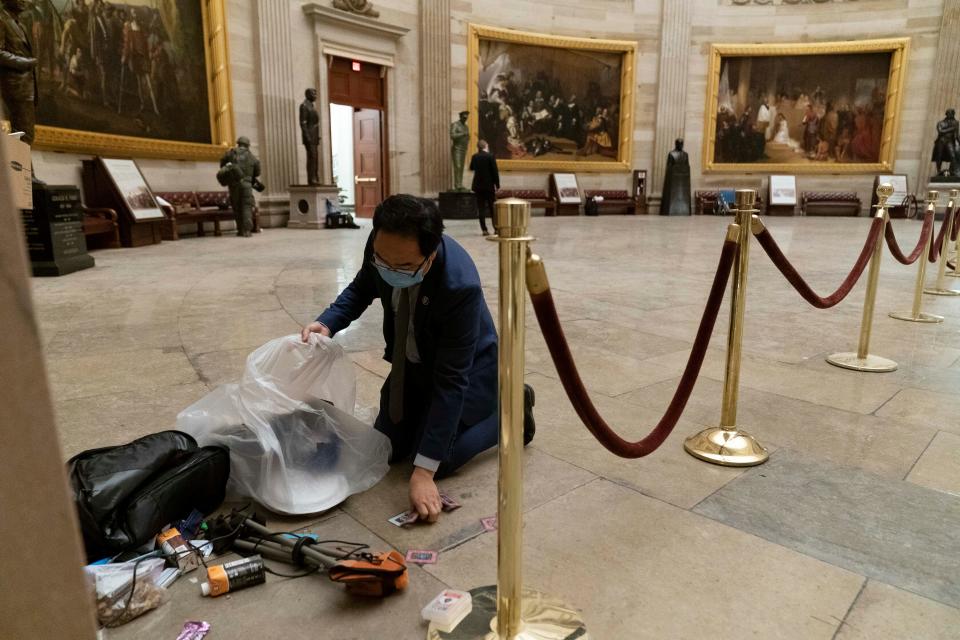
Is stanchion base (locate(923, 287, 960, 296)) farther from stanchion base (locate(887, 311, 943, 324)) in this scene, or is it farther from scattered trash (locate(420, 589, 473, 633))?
scattered trash (locate(420, 589, 473, 633))

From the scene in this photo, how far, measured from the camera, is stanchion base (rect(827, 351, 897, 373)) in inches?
152

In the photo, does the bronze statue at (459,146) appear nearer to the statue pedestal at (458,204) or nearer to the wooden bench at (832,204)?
the statue pedestal at (458,204)

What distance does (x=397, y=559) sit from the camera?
1758 mm

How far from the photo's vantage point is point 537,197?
61.3 feet

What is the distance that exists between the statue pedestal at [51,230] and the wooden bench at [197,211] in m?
3.67

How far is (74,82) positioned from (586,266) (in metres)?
8.22

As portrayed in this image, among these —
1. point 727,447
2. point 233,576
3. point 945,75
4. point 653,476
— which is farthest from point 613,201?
point 233,576

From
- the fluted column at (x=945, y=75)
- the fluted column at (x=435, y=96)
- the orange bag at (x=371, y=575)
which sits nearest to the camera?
the orange bag at (x=371, y=575)

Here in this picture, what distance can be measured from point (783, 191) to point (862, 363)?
17.3 metres

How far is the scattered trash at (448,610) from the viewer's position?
158 centimetres

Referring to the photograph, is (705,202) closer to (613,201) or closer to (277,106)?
(613,201)

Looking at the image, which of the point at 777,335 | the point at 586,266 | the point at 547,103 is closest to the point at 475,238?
the point at 586,266

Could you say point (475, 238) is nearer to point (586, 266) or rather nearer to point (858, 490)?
point (586, 266)

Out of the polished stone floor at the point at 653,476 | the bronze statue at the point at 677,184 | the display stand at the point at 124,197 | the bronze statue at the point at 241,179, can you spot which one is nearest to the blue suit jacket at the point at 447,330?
the polished stone floor at the point at 653,476
